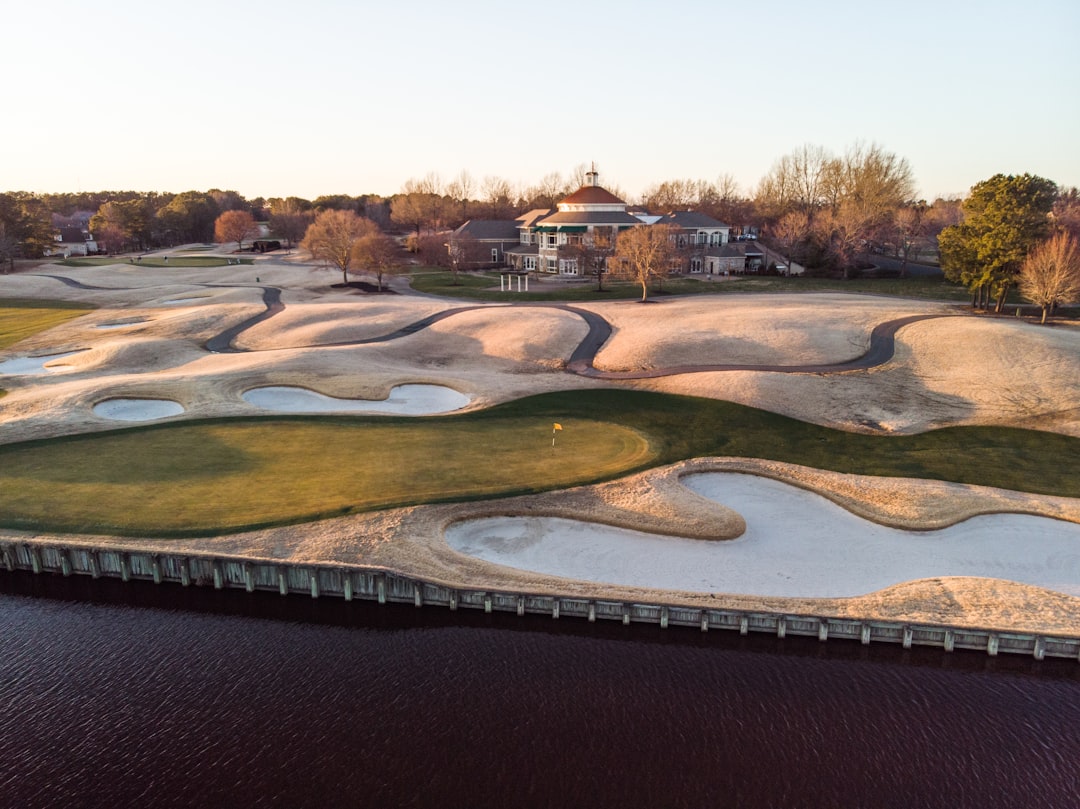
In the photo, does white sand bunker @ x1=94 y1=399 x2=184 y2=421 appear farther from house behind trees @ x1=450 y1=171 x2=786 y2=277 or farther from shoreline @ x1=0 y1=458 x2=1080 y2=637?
house behind trees @ x1=450 y1=171 x2=786 y2=277

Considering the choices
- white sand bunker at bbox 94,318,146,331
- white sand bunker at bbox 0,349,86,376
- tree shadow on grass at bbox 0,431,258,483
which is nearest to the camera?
tree shadow on grass at bbox 0,431,258,483

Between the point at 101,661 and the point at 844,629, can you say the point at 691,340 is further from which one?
the point at 101,661

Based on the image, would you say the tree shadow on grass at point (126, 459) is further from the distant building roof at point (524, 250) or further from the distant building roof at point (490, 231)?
the distant building roof at point (490, 231)

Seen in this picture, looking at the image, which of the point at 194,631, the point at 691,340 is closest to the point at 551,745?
the point at 194,631

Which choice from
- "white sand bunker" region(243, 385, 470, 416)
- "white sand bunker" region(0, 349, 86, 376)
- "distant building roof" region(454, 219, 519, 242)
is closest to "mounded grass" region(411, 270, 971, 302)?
"distant building roof" region(454, 219, 519, 242)

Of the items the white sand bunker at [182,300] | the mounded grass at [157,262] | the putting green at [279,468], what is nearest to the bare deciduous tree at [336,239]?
the white sand bunker at [182,300]

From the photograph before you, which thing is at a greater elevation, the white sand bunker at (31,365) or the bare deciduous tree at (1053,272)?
the bare deciduous tree at (1053,272)

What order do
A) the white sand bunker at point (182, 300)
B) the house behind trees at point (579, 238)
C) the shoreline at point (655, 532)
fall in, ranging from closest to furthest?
the shoreline at point (655, 532)
the white sand bunker at point (182, 300)
the house behind trees at point (579, 238)
